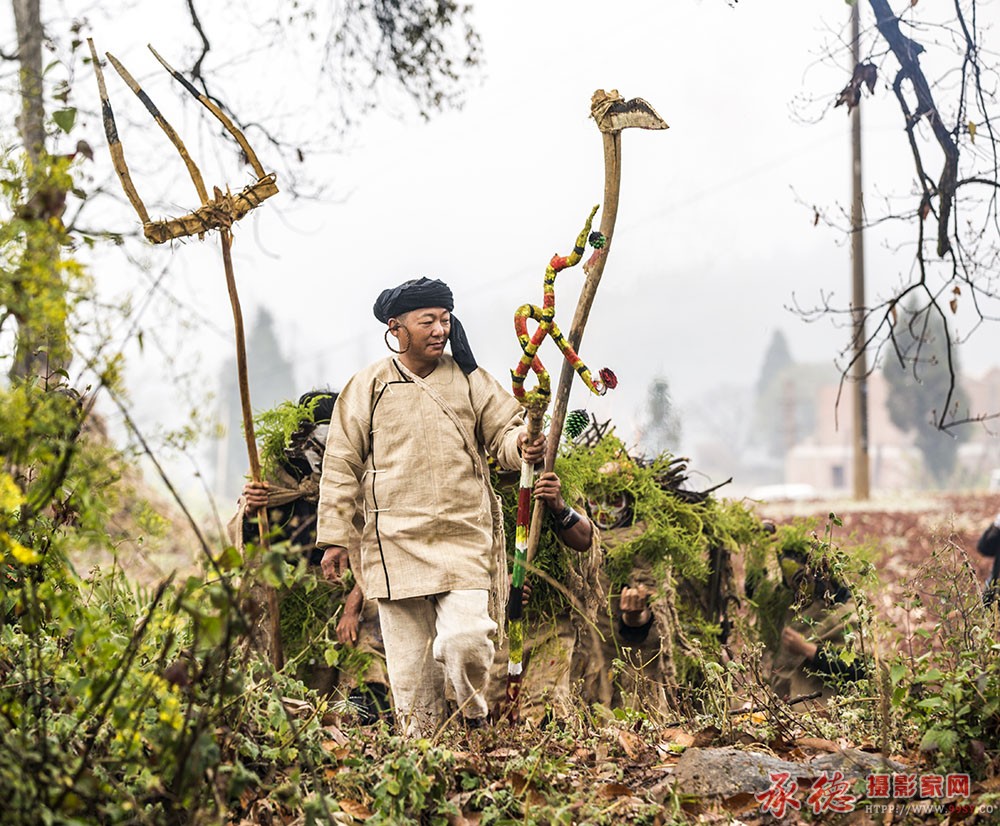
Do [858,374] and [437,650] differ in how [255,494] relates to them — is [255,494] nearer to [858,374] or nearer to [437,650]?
[437,650]

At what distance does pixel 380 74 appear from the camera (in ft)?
26.0

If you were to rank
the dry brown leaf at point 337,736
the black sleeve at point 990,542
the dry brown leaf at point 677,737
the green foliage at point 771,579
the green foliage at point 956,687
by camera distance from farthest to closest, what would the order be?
the black sleeve at point 990,542 < the green foliage at point 771,579 < the dry brown leaf at point 677,737 < the dry brown leaf at point 337,736 < the green foliage at point 956,687

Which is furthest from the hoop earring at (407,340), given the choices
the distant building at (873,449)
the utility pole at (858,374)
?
the distant building at (873,449)

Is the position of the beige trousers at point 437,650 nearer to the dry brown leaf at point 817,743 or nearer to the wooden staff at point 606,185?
the wooden staff at point 606,185

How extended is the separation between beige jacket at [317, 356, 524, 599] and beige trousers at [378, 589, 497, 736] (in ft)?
0.35

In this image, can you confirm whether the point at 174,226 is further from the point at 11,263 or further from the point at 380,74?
the point at 380,74

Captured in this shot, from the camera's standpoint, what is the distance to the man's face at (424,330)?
4.83 metres

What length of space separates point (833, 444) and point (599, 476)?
3031 inches

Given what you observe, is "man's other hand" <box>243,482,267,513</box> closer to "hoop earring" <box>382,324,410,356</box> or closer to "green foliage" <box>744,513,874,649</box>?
"hoop earring" <box>382,324,410,356</box>

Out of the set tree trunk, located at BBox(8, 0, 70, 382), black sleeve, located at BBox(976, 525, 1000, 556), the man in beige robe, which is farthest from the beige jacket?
black sleeve, located at BBox(976, 525, 1000, 556)

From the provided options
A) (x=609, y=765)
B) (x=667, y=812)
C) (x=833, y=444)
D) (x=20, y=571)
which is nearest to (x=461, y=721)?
(x=609, y=765)

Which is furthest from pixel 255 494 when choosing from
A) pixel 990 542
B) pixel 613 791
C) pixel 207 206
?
pixel 990 542

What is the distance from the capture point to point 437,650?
462cm

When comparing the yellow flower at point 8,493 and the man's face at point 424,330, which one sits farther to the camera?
the man's face at point 424,330
